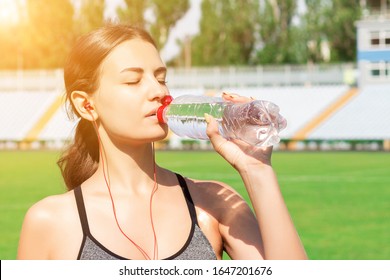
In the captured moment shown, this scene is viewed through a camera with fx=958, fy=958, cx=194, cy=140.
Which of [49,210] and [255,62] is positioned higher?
[49,210]

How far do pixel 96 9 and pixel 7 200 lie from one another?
50124mm

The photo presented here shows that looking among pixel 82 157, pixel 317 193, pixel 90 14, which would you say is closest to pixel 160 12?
pixel 90 14

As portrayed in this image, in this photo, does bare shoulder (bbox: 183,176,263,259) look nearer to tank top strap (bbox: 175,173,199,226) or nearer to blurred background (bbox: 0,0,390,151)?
tank top strap (bbox: 175,173,199,226)

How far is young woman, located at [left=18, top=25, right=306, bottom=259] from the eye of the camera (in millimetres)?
2906

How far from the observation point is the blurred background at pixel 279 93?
63.2ft

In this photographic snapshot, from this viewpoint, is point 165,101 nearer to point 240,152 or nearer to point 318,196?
point 240,152

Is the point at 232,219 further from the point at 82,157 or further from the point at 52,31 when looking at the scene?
the point at 52,31

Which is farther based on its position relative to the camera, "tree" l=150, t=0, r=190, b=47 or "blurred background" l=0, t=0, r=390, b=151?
"tree" l=150, t=0, r=190, b=47

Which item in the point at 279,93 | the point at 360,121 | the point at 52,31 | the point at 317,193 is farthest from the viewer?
the point at 52,31

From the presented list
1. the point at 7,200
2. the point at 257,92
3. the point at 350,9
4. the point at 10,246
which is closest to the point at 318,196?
the point at 7,200

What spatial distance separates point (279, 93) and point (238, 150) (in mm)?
53763

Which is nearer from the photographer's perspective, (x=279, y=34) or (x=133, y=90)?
(x=133, y=90)

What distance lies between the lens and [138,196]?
3.09 meters

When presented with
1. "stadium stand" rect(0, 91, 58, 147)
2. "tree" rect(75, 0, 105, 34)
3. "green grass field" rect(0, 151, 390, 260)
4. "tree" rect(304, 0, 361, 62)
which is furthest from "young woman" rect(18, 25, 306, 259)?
"tree" rect(75, 0, 105, 34)
